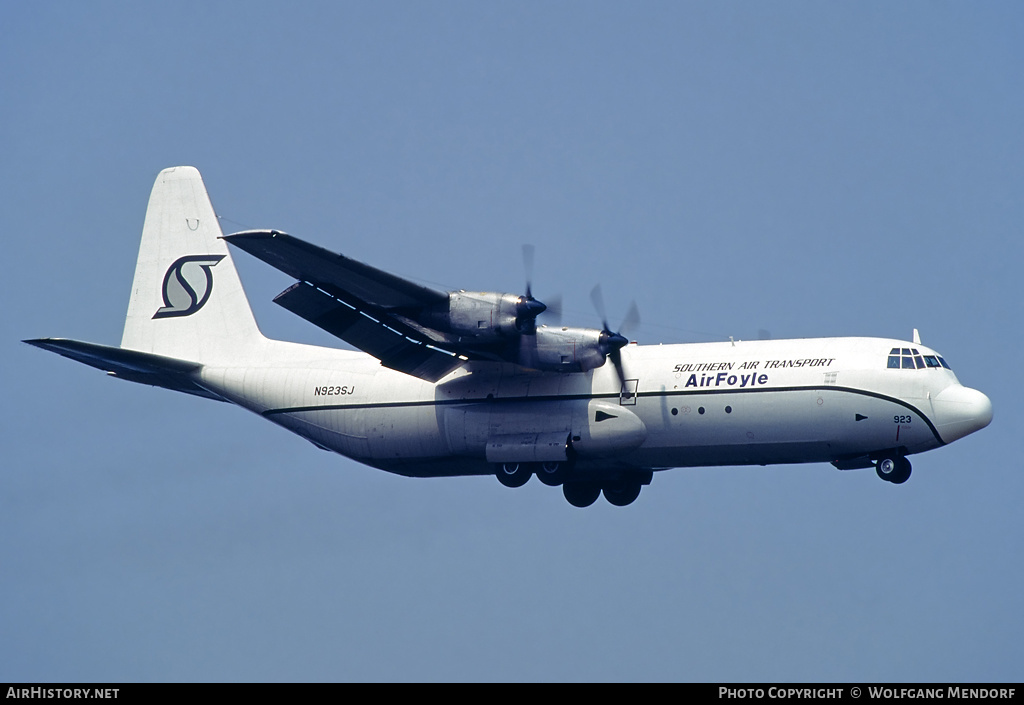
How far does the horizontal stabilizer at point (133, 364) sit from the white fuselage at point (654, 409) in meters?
1.89

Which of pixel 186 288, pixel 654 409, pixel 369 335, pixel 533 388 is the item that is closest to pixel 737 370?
pixel 654 409

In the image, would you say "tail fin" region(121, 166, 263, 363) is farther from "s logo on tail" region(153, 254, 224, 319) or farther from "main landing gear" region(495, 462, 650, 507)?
"main landing gear" region(495, 462, 650, 507)

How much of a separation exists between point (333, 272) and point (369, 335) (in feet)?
7.54

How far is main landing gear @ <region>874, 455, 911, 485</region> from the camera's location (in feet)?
81.8

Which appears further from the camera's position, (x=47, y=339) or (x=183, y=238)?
(x=183, y=238)

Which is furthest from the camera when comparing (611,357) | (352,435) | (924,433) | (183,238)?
(183,238)

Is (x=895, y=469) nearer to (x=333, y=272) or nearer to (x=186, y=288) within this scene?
(x=333, y=272)

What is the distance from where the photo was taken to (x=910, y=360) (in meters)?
25.0

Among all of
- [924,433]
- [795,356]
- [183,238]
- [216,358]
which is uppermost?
[183,238]

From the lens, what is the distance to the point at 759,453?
83.5ft

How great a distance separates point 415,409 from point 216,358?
491 centimetres

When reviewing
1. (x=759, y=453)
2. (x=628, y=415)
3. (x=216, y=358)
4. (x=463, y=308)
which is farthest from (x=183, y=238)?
(x=759, y=453)

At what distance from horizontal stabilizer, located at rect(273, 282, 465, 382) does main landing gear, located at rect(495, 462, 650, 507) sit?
237 centimetres

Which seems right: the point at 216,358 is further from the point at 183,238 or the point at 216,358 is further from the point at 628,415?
the point at 628,415
